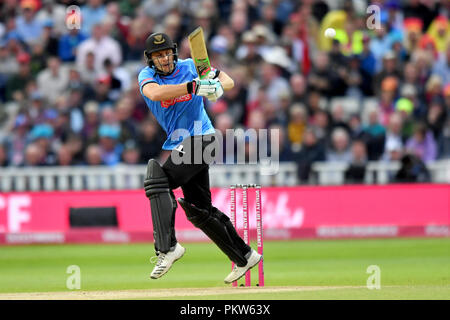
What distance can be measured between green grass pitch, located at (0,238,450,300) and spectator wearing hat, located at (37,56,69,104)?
10.6 feet

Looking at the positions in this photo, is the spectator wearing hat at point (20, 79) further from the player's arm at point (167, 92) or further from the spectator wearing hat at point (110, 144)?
the player's arm at point (167, 92)

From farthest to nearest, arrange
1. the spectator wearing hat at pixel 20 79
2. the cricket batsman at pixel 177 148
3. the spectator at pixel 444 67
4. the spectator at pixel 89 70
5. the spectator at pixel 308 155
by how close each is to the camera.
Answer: the spectator wearing hat at pixel 20 79, the spectator at pixel 444 67, the spectator at pixel 89 70, the spectator at pixel 308 155, the cricket batsman at pixel 177 148

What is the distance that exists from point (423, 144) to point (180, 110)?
862 centimetres

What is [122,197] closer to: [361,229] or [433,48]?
[361,229]

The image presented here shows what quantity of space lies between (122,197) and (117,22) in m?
3.73

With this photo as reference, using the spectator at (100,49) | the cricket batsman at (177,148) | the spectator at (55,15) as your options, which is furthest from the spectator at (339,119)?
the cricket batsman at (177,148)

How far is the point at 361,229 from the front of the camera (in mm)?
16125

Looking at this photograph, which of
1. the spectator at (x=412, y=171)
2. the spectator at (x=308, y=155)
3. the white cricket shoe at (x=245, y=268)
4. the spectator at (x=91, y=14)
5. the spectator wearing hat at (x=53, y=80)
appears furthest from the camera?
the spectator at (x=91, y=14)

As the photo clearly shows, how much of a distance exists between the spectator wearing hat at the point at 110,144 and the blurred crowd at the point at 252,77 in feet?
0.07

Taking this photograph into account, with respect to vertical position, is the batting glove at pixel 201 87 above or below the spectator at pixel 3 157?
above

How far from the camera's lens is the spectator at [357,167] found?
16.4m

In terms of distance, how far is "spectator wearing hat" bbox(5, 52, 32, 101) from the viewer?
18.5 meters

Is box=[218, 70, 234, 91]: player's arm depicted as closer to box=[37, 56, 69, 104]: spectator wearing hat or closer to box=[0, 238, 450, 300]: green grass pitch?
box=[0, 238, 450, 300]: green grass pitch
